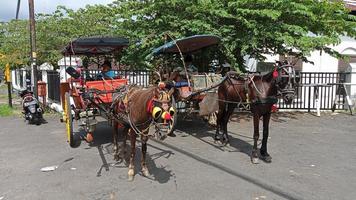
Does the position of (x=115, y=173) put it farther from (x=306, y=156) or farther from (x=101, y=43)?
(x=306, y=156)

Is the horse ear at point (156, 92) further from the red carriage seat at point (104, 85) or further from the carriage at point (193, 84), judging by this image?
the carriage at point (193, 84)

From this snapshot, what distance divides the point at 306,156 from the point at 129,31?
7013mm

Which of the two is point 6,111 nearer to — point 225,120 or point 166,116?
point 225,120

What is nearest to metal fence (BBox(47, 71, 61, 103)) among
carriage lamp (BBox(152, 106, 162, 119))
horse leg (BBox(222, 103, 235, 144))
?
horse leg (BBox(222, 103, 235, 144))

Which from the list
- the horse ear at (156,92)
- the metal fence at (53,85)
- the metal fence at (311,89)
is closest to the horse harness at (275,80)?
the horse ear at (156,92)

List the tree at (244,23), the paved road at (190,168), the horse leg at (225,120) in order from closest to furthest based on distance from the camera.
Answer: the paved road at (190,168) < the horse leg at (225,120) < the tree at (244,23)

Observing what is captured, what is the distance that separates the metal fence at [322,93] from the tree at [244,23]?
3.24 m

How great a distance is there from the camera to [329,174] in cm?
704

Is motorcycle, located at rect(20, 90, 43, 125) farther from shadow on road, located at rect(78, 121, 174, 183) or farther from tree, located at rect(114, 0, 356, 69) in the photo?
tree, located at rect(114, 0, 356, 69)

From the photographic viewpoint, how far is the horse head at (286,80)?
7.16m

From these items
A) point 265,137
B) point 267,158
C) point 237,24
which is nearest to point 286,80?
point 265,137

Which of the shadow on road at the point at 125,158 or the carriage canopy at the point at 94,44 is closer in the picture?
the shadow on road at the point at 125,158

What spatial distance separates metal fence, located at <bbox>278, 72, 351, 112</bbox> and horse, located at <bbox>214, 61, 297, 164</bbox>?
7.06m

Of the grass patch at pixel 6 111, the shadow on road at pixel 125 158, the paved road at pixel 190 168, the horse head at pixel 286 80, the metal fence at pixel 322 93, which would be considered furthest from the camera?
the metal fence at pixel 322 93
